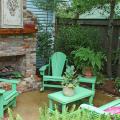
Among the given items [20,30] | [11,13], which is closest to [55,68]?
[20,30]

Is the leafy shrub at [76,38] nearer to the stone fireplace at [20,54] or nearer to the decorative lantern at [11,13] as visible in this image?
the stone fireplace at [20,54]

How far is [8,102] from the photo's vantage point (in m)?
4.53

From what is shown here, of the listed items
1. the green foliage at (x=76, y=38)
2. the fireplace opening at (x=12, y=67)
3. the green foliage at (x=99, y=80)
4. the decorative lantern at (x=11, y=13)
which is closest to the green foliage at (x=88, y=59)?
the green foliage at (x=99, y=80)

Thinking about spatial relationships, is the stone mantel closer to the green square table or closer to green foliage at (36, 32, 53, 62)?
green foliage at (36, 32, 53, 62)

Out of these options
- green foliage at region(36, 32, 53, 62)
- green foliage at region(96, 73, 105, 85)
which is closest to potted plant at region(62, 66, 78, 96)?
green foliage at region(96, 73, 105, 85)

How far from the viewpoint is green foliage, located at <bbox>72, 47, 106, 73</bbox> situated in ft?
19.3

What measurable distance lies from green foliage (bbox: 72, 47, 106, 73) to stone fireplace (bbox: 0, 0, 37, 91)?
107 centimetres

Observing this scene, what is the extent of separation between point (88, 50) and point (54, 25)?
1.76 metres

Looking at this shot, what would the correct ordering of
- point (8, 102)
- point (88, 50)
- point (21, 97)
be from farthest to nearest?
Answer: point (88, 50)
point (21, 97)
point (8, 102)

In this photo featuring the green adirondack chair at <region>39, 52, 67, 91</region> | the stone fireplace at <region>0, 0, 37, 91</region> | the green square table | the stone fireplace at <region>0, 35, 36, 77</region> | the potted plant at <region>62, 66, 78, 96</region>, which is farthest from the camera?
the green adirondack chair at <region>39, 52, 67, 91</region>

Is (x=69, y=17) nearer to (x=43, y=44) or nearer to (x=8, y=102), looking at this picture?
(x=43, y=44)

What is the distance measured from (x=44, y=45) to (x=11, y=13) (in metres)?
1.59

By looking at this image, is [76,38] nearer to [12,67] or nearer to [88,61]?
[88,61]

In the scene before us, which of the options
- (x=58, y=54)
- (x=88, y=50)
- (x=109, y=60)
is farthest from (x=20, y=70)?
(x=109, y=60)
